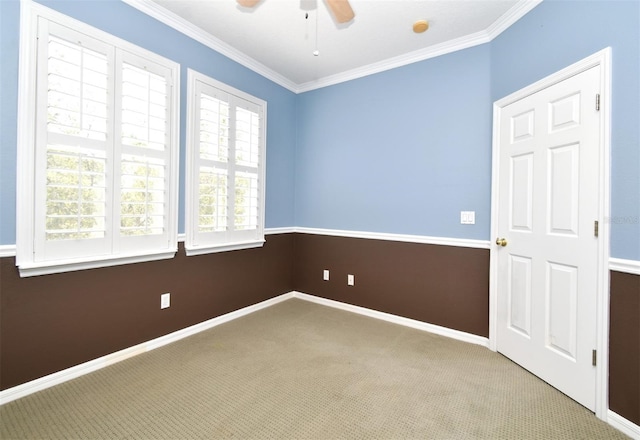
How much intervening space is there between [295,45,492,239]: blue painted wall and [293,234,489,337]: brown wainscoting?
206mm

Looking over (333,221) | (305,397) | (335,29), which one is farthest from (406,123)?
(305,397)

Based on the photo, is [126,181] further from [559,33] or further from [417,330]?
[559,33]

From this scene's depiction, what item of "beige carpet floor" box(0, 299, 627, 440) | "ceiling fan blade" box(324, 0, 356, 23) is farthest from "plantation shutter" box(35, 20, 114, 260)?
"ceiling fan blade" box(324, 0, 356, 23)

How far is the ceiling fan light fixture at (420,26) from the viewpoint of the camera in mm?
2500

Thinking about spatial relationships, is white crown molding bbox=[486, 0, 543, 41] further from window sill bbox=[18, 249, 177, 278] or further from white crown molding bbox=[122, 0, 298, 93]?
window sill bbox=[18, 249, 177, 278]

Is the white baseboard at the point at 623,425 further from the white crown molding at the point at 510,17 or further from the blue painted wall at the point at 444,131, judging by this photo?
the white crown molding at the point at 510,17

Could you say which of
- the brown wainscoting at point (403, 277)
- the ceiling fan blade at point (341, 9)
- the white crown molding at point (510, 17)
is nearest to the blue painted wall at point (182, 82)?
the brown wainscoting at point (403, 277)

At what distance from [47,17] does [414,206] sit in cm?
322

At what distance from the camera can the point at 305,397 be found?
6.24ft

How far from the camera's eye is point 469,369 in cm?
227

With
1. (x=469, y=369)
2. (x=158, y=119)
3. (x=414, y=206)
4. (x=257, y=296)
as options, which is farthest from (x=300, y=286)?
(x=158, y=119)

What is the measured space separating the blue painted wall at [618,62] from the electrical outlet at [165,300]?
10.6 ft

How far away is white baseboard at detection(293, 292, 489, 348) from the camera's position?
2.74 metres

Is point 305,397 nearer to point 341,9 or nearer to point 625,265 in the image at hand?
point 625,265
